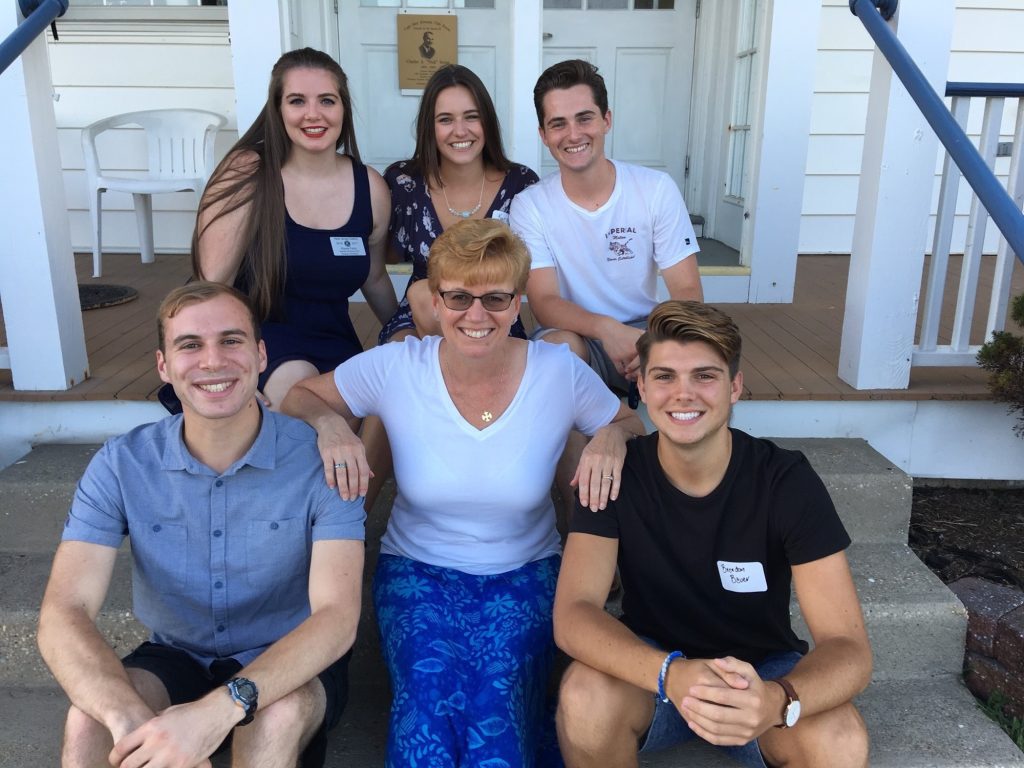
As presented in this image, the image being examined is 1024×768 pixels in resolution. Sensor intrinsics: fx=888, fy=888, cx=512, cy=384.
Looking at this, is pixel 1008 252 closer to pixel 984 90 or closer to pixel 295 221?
pixel 984 90

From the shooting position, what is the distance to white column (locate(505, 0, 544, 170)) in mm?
3760

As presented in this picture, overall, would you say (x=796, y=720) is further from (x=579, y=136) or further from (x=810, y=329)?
(x=810, y=329)

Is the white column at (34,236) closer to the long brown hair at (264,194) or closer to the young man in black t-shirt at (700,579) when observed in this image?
the long brown hair at (264,194)

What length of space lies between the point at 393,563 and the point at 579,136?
48.5 inches

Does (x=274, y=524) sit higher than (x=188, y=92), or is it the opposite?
(x=188, y=92)

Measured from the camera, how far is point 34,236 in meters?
2.68

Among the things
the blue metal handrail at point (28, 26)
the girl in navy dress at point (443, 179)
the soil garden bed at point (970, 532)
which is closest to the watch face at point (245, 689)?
the girl in navy dress at point (443, 179)

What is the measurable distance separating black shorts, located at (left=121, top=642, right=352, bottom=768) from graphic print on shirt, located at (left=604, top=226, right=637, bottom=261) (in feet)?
4.39

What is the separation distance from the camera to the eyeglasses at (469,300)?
1.85 m

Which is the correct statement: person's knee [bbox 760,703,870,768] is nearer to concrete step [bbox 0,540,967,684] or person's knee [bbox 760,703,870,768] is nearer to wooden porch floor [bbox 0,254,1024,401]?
concrete step [bbox 0,540,967,684]

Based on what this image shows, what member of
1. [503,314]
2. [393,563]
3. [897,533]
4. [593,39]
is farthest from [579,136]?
[593,39]

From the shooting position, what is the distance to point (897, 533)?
257cm

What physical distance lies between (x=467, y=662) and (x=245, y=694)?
0.47 m

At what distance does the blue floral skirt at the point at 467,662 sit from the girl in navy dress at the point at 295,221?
689 mm
